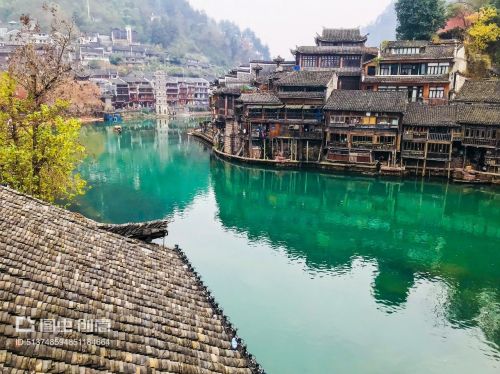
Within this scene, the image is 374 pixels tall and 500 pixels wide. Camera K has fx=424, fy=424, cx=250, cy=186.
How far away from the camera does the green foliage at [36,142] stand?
20281 millimetres

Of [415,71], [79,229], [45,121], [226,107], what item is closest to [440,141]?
[415,71]

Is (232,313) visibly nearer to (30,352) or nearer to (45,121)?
(45,121)

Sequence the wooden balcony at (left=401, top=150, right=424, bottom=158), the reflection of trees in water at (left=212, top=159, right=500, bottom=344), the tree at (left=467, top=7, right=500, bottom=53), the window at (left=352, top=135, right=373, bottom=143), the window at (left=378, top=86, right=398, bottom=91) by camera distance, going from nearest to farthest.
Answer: the reflection of trees in water at (left=212, top=159, right=500, bottom=344), the wooden balcony at (left=401, top=150, right=424, bottom=158), the window at (left=352, top=135, right=373, bottom=143), the window at (left=378, top=86, right=398, bottom=91), the tree at (left=467, top=7, right=500, bottom=53)

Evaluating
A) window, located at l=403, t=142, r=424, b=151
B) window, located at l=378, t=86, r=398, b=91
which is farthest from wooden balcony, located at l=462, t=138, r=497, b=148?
window, located at l=378, t=86, r=398, b=91

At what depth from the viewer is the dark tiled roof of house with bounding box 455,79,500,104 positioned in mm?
52125

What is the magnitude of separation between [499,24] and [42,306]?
2863 inches

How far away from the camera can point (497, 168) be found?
151 feet

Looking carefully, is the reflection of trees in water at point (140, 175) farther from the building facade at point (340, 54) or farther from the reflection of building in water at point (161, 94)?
the reflection of building in water at point (161, 94)

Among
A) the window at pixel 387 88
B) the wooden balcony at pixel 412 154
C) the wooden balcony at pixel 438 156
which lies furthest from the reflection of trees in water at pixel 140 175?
the window at pixel 387 88

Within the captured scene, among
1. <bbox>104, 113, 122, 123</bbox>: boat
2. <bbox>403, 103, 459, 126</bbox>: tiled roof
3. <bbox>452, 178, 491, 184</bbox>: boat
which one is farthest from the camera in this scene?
<bbox>104, 113, 122, 123</bbox>: boat

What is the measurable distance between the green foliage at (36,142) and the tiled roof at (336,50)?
52457mm

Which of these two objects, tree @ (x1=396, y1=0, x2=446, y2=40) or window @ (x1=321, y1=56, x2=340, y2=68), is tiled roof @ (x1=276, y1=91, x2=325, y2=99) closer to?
window @ (x1=321, y1=56, x2=340, y2=68)

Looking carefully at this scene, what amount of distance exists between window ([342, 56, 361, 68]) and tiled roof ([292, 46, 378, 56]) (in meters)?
1.02

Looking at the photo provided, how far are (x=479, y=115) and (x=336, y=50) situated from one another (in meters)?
26.7
